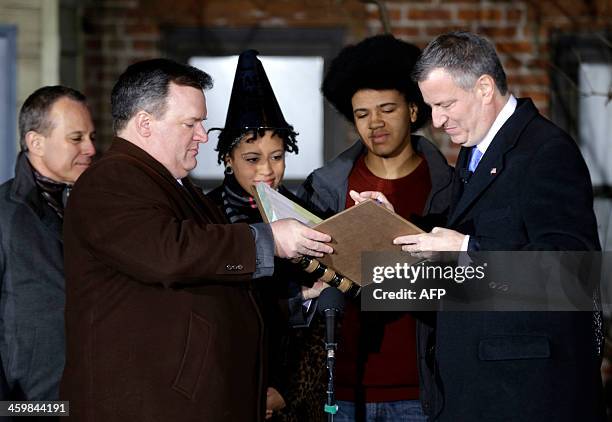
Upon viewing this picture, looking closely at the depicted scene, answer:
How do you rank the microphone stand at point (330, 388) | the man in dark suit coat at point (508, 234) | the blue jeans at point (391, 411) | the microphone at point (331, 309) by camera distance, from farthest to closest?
the blue jeans at point (391, 411) < the microphone at point (331, 309) < the microphone stand at point (330, 388) < the man in dark suit coat at point (508, 234)

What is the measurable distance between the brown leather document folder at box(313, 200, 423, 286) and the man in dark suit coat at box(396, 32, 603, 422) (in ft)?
0.20

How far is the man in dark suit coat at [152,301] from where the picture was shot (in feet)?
10.0

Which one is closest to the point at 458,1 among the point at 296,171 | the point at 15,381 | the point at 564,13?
the point at 564,13

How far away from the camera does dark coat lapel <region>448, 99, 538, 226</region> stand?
3.19 meters

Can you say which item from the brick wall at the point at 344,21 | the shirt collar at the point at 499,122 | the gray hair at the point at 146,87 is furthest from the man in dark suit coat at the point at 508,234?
the brick wall at the point at 344,21

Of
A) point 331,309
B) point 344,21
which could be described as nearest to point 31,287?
point 331,309

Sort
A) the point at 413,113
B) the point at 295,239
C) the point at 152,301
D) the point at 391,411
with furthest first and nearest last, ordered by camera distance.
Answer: the point at 413,113 < the point at 391,411 < the point at 295,239 < the point at 152,301

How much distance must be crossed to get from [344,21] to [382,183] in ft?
7.22

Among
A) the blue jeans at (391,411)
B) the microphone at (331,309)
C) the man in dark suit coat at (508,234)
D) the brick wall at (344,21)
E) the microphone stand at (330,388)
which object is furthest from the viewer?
the brick wall at (344,21)

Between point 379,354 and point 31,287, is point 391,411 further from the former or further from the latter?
point 31,287

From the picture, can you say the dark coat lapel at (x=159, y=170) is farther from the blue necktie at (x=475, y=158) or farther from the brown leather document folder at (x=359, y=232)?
the blue necktie at (x=475, y=158)

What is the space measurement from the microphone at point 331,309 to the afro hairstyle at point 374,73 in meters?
0.94

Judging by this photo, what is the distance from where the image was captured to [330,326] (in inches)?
135

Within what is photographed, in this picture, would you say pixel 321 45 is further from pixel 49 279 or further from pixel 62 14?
pixel 49 279
